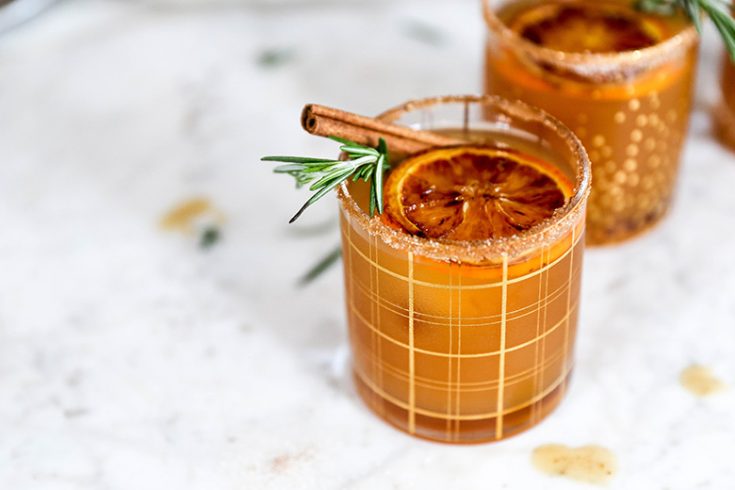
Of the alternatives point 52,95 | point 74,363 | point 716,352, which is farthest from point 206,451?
point 52,95

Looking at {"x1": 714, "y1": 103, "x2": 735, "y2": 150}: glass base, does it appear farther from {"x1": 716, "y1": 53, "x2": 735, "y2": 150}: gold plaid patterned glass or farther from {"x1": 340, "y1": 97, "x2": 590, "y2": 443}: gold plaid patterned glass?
{"x1": 340, "y1": 97, "x2": 590, "y2": 443}: gold plaid patterned glass

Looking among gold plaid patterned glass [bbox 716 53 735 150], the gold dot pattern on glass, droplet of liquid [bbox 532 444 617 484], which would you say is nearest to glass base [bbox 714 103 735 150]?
gold plaid patterned glass [bbox 716 53 735 150]

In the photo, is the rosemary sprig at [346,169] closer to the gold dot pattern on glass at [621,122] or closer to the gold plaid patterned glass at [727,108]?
the gold dot pattern on glass at [621,122]

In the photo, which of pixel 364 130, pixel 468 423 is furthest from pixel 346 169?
pixel 468 423

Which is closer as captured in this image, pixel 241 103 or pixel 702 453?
pixel 702 453

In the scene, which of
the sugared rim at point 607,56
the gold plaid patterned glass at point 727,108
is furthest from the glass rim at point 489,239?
the gold plaid patterned glass at point 727,108

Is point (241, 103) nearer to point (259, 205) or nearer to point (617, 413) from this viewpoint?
point (259, 205)
